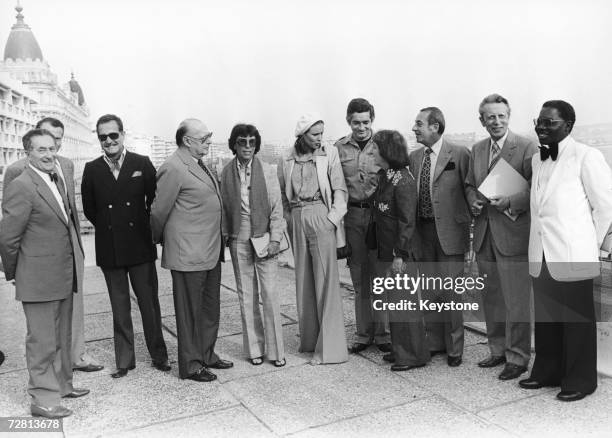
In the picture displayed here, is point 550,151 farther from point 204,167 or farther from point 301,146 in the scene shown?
point 204,167

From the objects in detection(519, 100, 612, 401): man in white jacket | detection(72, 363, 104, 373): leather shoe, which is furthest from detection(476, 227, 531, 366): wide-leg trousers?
detection(72, 363, 104, 373): leather shoe

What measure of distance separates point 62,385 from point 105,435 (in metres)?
0.75

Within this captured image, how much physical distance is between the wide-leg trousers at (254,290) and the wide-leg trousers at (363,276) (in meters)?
0.67

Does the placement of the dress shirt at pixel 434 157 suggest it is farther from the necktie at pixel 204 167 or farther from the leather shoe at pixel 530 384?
the necktie at pixel 204 167

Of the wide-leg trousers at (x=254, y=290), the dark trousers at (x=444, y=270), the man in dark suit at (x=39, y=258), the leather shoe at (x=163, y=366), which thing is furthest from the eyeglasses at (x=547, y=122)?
the leather shoe at (x=163, y=366)

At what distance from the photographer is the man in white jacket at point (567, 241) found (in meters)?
3.40

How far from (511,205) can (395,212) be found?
0.78 metres

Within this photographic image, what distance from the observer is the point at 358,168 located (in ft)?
15.2

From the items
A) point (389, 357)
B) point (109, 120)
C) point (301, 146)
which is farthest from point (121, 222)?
point (389, 357)

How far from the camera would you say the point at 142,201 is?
4.25 m

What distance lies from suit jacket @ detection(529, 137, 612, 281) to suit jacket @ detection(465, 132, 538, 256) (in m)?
0.43

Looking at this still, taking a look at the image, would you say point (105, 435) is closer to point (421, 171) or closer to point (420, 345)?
point (420, 345)

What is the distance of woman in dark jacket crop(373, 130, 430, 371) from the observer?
4012 mm

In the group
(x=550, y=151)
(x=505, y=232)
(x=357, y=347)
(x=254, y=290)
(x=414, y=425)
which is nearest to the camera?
(x=414, y=425)
